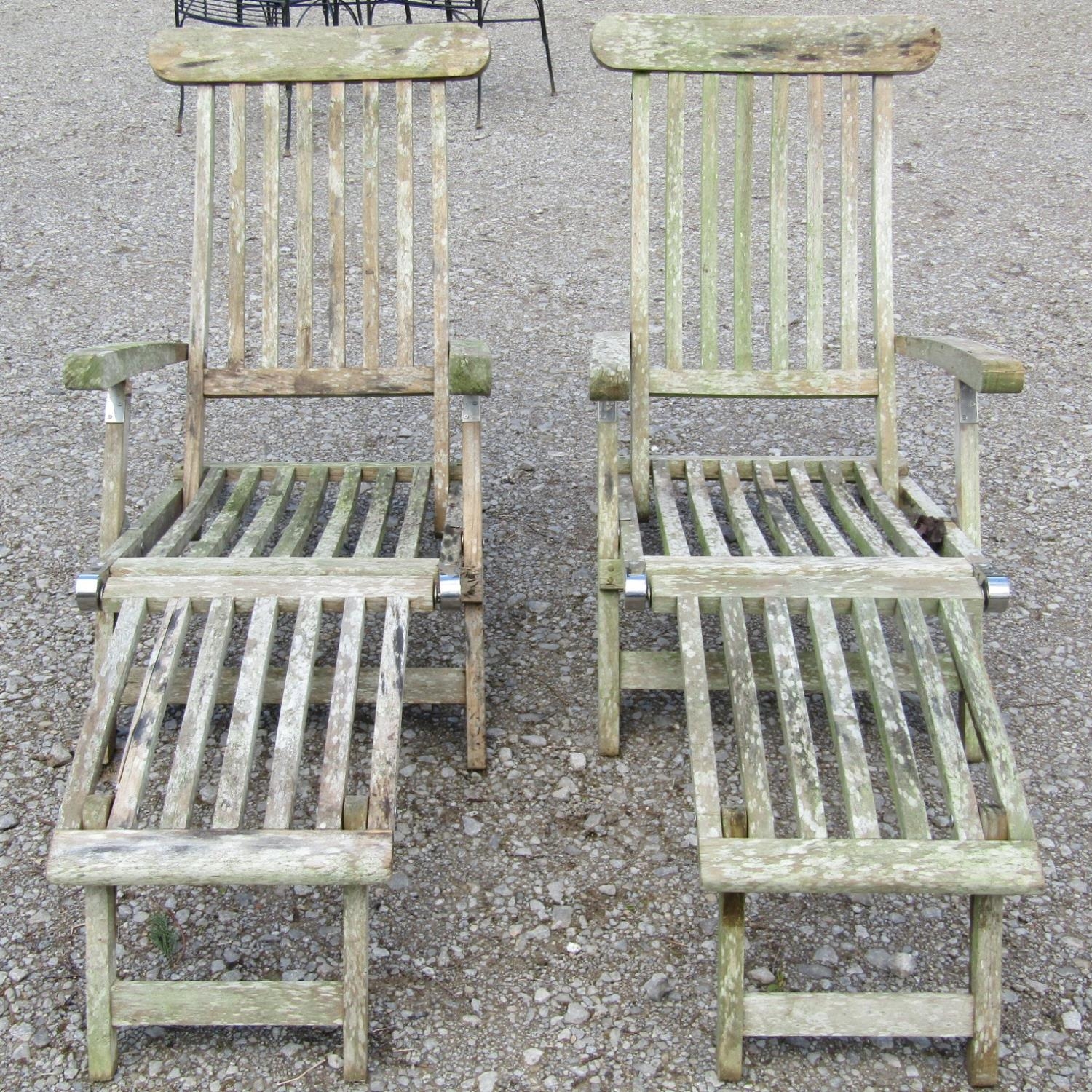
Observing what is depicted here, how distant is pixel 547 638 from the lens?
126 inches

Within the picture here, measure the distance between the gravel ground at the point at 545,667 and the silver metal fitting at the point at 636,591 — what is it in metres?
0.47

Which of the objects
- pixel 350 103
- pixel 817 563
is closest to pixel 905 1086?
pixel 817 563

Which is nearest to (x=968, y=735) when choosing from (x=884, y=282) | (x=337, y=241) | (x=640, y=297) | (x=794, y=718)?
(x=794, y=718)

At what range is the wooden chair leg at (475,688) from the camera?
8.59 ft

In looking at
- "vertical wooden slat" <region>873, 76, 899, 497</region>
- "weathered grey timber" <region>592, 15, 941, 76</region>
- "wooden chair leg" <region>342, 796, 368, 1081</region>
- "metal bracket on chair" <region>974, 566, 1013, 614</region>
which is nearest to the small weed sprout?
"wooden chair leg" <region>342, 796, 368, 1081</region>

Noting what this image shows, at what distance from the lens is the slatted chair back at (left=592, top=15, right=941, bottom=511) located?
299cm

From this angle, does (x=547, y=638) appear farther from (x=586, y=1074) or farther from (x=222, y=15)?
(x=222, y=15)

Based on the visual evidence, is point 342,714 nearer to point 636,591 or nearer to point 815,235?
point 636,591

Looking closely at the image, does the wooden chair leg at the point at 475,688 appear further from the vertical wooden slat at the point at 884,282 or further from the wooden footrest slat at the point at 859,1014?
the vertical wooden slat at the point at 884,282

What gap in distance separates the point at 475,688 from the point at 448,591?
308 mm

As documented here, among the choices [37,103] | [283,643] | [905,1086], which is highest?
[37,103]

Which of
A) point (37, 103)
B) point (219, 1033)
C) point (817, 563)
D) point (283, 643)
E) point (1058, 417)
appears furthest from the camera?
point (37, 103)

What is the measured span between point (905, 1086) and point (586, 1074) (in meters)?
0.53

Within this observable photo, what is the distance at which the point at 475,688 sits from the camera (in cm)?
268
